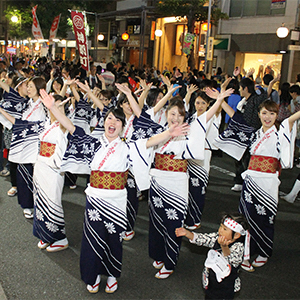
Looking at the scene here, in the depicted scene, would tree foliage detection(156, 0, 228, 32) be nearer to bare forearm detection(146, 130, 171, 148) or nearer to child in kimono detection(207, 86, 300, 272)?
child in kimono detection(207, 86, 300, 272)

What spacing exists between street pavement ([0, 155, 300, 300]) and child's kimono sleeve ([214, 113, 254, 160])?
1.27 metres

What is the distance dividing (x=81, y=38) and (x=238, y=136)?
639 cm

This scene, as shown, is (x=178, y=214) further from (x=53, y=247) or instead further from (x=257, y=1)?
(x=257, y=1)

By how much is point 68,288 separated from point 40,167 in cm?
136

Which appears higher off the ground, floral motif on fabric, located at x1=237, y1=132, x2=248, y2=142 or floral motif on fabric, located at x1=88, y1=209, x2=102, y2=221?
floral motif on fabric, located at x1=237, y1=132, x2=248, y2=142

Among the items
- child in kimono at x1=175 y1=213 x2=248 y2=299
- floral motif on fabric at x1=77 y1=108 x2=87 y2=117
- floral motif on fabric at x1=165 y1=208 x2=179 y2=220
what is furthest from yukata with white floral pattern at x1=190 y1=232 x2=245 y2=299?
floral motif on fabric at x1=77 y1=108 x2=87 y2=117

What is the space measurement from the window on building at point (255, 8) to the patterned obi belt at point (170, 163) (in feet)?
48.1

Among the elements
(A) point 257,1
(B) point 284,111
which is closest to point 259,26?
(A) point 257,1

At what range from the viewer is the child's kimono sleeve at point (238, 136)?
13.7 ft

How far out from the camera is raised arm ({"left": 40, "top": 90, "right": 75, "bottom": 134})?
11.2 ft

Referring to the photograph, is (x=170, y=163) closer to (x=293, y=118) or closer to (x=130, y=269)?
(x=130, y=269)

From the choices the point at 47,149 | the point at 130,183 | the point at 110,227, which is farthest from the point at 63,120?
the point at 130,183

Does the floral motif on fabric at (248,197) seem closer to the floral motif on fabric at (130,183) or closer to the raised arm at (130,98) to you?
the floral motif on fabric at (130,183)

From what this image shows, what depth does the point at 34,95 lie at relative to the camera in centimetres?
501
